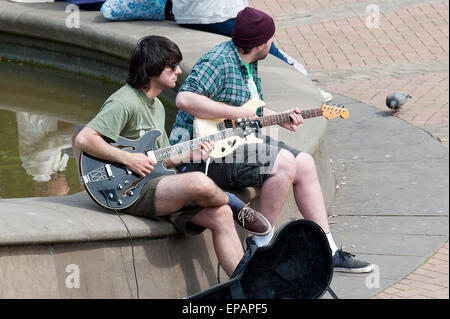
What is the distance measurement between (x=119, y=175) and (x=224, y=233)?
63 centimetres

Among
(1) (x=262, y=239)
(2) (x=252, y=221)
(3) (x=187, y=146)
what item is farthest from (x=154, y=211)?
(1) (x=262, y=239)

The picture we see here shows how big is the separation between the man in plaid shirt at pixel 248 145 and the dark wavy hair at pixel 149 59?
37 cm

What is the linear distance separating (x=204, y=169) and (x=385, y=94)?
4064 mm

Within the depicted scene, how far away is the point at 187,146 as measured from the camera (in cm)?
516

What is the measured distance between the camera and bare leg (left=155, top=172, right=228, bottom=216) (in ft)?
15.5

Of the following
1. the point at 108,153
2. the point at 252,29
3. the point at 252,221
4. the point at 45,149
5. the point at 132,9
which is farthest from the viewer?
the point at 132,9

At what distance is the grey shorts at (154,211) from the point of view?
4891 millimetres

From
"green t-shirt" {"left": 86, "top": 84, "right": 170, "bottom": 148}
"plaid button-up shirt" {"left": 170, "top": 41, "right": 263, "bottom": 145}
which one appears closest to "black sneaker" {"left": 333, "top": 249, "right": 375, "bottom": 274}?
"plaid button-up shirt" {"left": 170, "top": 41, "right": 263, "bottom": 145}

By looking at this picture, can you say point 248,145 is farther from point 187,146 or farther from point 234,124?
point 187,146

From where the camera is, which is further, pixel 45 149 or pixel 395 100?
pixel 395 100

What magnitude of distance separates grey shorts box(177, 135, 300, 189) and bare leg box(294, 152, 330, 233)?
17 centimetres

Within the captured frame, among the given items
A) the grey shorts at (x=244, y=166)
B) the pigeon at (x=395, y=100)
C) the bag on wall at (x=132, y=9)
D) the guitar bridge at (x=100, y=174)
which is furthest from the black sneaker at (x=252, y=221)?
the bag on wall at (x=132, y=9)

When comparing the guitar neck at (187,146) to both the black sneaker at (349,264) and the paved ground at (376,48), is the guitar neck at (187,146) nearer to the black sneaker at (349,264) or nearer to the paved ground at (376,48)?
the black sneaker at (349,264)

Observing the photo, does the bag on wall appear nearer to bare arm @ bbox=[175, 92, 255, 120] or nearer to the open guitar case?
bare arm @ bbox=[175, 92, 255, 120]
